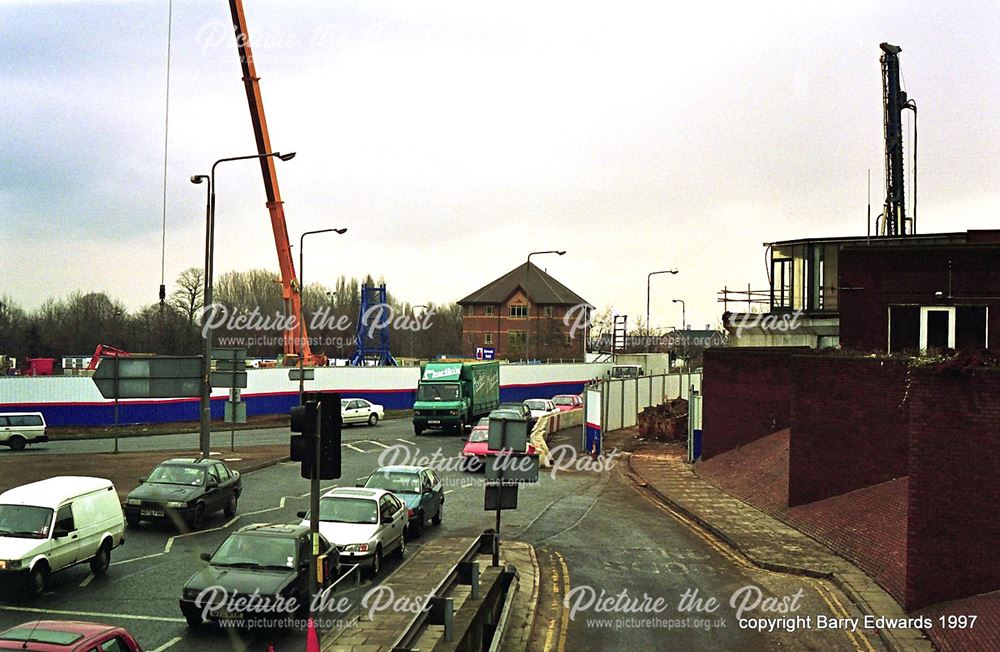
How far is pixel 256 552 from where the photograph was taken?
13.7m

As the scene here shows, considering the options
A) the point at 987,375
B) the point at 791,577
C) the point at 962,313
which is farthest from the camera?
the point at 962,313

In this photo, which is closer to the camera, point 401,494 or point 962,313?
point 401,494

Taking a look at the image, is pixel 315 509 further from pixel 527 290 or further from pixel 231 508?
pixel 527 290

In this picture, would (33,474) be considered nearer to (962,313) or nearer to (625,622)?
(625,622)

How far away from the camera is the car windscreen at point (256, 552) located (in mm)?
13484

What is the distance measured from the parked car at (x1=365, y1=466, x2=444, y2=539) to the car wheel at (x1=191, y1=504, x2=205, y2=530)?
3719mm

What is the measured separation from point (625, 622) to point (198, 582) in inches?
255

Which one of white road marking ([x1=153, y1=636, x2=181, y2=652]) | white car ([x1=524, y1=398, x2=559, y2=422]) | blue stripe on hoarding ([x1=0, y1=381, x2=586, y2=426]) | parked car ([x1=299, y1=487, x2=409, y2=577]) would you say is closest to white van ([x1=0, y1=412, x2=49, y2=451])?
blue stripe on hoarding ([x1=0, y1=381, x2=586, y2=426])

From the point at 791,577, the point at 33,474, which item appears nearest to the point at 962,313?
the point at 791,577

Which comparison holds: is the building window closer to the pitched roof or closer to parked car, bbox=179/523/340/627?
parked car, bbox=179/523/340/627

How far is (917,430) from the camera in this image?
14.0 m

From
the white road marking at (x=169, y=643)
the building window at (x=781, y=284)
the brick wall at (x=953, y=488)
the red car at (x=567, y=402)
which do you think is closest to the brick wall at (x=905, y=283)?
the brick wall at (x=953, y=488)

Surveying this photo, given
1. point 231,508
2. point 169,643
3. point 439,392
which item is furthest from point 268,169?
point 169,643

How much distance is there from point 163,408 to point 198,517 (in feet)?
102
